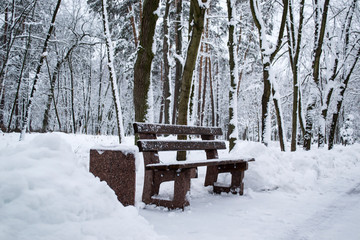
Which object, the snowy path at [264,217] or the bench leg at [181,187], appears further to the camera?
the bench leg at [181,187]

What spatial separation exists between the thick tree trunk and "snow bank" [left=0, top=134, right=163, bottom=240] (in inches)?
190

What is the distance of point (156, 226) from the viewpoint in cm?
281

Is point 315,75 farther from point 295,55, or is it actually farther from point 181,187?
point 181,187

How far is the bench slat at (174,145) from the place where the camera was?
11.0 feet

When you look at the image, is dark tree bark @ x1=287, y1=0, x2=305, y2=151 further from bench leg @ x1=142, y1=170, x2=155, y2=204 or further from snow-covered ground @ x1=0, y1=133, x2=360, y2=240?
bench leg @ x1=142, y1=170, x2=155, y2=204

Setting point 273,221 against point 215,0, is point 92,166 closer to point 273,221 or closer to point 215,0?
point 273,221

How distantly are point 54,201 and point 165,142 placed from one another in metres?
2.15

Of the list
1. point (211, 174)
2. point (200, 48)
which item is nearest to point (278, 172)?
point (211, 174)

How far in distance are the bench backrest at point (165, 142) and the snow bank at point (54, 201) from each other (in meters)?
1.36

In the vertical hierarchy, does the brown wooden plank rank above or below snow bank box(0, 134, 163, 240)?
above

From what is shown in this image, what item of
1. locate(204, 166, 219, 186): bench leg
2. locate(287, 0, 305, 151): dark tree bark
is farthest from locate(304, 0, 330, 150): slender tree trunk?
locate(204, 166, 219, 186): bench leg

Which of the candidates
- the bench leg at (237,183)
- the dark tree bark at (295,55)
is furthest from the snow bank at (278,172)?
the dark tree bark at (295,55)

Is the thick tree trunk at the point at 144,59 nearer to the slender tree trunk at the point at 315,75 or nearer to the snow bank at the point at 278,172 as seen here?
the snow bank at the point at 278,172

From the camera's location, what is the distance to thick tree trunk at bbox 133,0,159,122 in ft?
21.6
